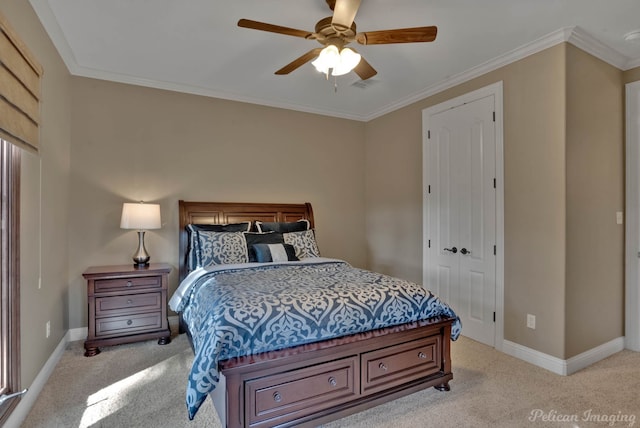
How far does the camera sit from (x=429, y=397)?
7.71 feet

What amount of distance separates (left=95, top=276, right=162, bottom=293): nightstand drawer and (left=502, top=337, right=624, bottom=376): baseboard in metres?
3.33

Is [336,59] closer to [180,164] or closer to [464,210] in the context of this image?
[464,210]

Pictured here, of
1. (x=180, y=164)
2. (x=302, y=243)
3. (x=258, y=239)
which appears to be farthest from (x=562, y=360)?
(x=180, y=164)

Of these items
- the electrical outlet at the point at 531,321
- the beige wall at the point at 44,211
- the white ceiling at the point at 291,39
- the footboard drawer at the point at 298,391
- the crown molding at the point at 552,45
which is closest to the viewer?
the footboard drawer at the point at 298,391

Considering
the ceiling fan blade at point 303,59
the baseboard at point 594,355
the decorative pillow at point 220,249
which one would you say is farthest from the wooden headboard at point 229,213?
the baseboard at point 594,355

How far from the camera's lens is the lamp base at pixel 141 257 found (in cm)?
341

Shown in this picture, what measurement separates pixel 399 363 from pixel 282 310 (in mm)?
911

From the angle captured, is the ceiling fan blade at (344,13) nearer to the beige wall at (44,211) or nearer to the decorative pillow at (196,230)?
the beige wall at (44,211)

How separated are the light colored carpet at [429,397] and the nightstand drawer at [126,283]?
57 cm

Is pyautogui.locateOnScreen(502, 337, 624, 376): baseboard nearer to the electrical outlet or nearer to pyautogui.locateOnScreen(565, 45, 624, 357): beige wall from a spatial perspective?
pyautogui.locateOnScreen(565, 45, 624, 357): beige wall

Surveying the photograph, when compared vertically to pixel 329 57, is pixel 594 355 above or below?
below

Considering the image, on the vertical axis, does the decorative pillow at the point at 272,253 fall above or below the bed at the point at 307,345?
above

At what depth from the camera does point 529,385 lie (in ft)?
8.30

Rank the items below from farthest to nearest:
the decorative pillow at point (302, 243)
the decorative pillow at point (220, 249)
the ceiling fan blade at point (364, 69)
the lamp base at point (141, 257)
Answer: the decorative pillow at point (302, 243), the lamp base at point (141, 257), the decorative pillow at point (220, 249), the ceiling fan blade at point (364, 69)
